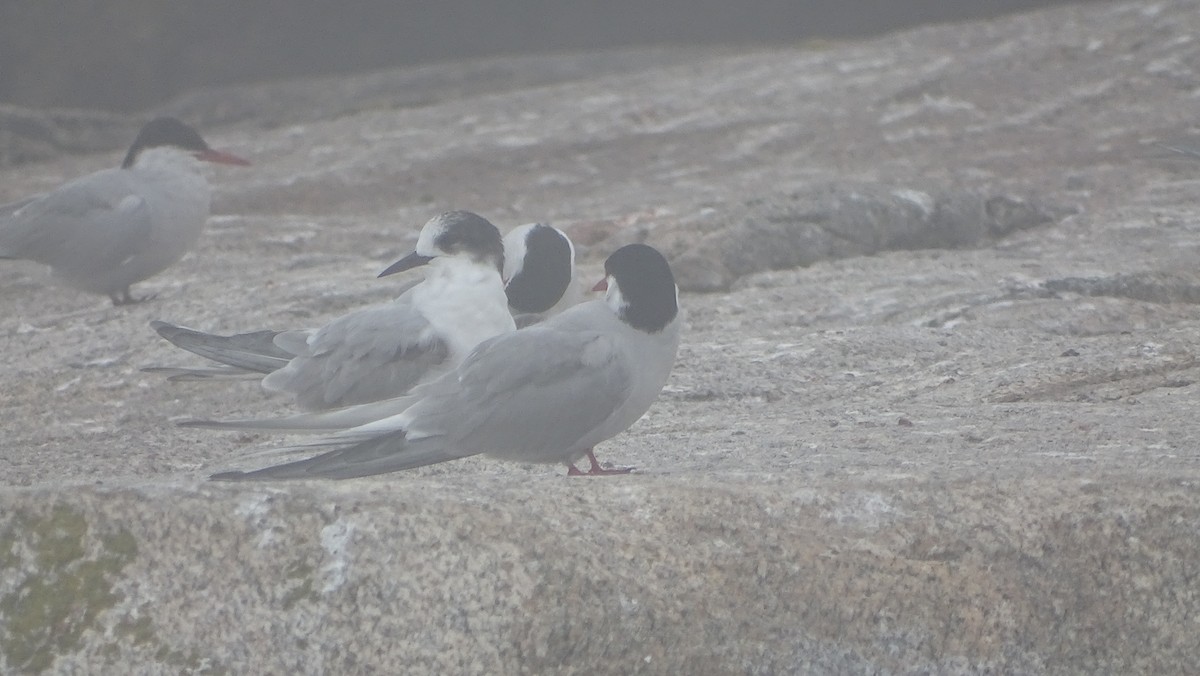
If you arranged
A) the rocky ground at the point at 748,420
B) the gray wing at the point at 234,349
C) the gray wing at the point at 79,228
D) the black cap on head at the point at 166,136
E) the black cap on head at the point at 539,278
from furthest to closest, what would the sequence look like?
the black cap on head at the point at 166,136, the gray wing at the point at 79,228, the black cap on head at the point at 539,278, the gray wing at the point at 234,349, the rocky ground at the point at 748,420

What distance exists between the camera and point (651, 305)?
356 cm

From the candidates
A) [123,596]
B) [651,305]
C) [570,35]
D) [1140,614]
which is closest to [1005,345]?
[651,305]

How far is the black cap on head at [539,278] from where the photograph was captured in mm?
4766

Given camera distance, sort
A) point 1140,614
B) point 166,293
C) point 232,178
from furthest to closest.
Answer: point 232,178
point 166,293
point 1140,614

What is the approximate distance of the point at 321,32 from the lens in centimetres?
1328

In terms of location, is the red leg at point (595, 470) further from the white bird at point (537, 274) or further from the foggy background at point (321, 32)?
the foggy background at point (321, 32)

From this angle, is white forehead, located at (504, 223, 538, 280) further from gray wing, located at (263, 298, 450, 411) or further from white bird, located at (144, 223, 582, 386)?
gray wing, located at (263, 298, 450, 411)

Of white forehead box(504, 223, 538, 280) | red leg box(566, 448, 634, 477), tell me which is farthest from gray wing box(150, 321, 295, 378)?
red leg box(566, 448, 634, 477)

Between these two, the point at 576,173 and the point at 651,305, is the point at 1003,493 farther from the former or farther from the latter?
the point at 576,173

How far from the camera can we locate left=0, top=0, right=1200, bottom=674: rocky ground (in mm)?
2680

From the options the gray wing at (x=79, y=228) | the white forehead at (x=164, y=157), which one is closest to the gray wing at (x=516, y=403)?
the gray wing at (x=79, y=228)

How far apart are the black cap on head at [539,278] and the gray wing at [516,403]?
1233 mm

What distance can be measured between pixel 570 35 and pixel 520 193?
6159 millimetres

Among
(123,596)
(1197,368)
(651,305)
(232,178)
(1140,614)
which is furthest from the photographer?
(232,178)
